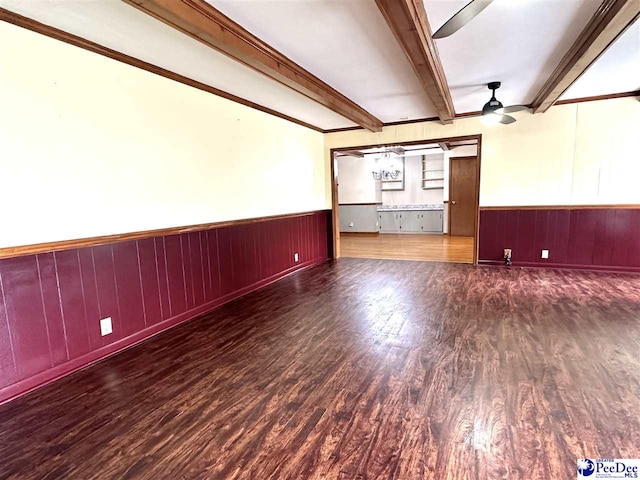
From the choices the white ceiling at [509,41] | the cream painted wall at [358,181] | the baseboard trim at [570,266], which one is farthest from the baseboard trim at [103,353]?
the cream painted wall at [358,181]

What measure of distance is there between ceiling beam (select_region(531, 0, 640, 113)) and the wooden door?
17.6 ft

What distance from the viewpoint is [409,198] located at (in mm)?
10516

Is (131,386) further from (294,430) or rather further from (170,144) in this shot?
(170,144)

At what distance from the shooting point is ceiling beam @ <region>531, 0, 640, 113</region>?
2186 mm

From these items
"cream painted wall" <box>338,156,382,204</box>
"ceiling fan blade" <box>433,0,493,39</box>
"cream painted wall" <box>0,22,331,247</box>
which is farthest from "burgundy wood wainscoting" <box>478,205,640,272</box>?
"cream painted wall" <box>338,156,382,204</box>

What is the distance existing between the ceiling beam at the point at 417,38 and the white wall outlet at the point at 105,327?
2984 mm

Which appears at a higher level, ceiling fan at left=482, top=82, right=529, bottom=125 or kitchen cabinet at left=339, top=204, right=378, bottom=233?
ceiling fan at left=482, top=82, right=529, bottom=125

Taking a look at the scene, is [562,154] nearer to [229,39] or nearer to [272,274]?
[272,274]

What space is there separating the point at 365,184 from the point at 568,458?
30.0ft

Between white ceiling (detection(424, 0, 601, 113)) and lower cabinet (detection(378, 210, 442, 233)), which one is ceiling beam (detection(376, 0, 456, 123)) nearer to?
white ceiling (detection(424, 0, 601, 113))

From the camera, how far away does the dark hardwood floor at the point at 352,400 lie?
1622mm

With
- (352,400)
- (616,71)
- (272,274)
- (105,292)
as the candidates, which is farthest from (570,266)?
(105,292)

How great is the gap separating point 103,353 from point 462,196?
889 cm

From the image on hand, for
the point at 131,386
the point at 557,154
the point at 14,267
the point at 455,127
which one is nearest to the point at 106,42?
the point at 14,267
